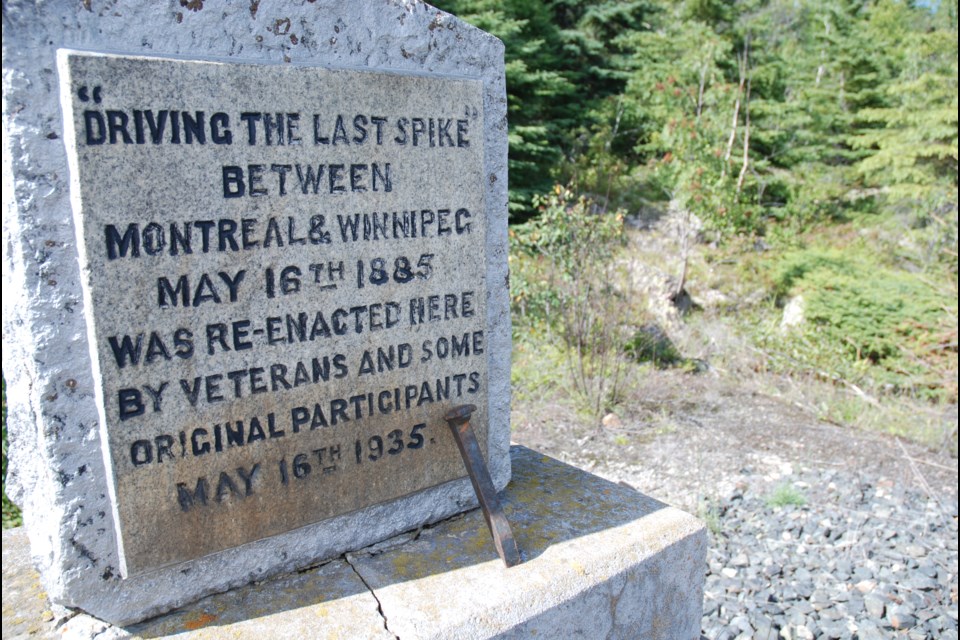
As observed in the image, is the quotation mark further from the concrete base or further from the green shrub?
the green shrub

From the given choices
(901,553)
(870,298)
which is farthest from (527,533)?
(870,298)

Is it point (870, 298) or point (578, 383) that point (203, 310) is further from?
point (870, 298)

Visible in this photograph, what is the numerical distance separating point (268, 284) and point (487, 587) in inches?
34.5

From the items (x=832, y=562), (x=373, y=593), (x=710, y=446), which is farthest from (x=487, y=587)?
(x=710, y=446)

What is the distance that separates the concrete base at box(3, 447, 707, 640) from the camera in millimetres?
1576

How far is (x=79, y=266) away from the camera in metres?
1.43

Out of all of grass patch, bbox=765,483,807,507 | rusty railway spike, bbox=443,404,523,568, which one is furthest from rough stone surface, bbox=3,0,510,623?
grass patch, bbox=765,483,807,507

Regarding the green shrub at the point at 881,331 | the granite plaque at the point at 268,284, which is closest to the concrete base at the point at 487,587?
the granite plaque at the point at 268,284

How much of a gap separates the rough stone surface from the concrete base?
0.08 metres

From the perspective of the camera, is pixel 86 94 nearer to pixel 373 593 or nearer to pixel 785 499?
pixel 373 593

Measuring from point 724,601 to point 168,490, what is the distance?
101 inches

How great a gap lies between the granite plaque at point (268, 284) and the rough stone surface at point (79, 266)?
0.03 m

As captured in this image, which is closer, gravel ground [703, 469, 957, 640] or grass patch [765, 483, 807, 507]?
gravel ground [703, 469, 957, 640]

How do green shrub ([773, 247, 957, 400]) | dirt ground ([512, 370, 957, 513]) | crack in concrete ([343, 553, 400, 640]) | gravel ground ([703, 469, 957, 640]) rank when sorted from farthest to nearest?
green shrub ([773, 247, 957, 400])
dirt ground ([512, 370, 957, 513])
gravel ground ([703, 469, 957, 640])
crack in concrete ([343, 553, 400, 640])
